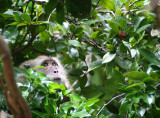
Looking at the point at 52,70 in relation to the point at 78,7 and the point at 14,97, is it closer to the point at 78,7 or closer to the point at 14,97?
the point at 78,7

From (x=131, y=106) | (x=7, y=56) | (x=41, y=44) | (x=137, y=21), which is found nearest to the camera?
(x=7, y=56)

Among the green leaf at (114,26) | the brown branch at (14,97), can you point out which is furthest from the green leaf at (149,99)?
the brown branch at (14,97)

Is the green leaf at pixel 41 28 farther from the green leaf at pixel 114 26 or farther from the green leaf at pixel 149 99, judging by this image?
the green leaf at pixel 149 99

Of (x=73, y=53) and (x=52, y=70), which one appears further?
(x=52, y=70)

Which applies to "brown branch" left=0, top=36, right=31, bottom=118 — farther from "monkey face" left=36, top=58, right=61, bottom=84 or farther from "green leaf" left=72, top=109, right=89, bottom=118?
"monkey face" left=36, top=58, right=61, bottom=84

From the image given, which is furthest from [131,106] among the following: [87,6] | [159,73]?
[87,6]

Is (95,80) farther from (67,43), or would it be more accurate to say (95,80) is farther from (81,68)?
(67,43)

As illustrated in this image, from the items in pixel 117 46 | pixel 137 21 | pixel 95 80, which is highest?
pixel 137 21

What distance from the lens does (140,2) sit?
1.32 m

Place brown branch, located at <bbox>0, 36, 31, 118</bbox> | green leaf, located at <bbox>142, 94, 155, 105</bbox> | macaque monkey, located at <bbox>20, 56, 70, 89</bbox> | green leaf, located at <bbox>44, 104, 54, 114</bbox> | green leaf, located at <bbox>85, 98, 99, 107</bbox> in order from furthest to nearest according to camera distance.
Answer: macaque monkey, located at <bbox>20, 56, 70, 89</bbox>, green leaf, located at <bbox>85, 98, 99, 107</bbox>, green leaf, located at <bbox>44, 104, 54, 114</bbox>, green leaf, located at <bbox>142, 94, 155, 105</bbox>, brown branch, located at <bbox>0, 36, 31, 118</bbox>

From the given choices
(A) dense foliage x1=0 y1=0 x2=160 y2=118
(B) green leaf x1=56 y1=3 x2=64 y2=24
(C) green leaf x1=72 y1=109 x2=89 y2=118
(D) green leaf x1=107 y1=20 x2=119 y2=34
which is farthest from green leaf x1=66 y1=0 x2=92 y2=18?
(C) green leaf x1=72 y1=109 x2=89 y2=118

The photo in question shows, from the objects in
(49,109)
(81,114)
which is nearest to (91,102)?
(81,114)

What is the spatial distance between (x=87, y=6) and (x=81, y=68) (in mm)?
761

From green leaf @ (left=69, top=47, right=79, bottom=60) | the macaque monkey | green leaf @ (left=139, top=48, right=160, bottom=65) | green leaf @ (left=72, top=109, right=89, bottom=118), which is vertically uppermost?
green leaf @ (left=69, top=47, right=79, bottom=60)
